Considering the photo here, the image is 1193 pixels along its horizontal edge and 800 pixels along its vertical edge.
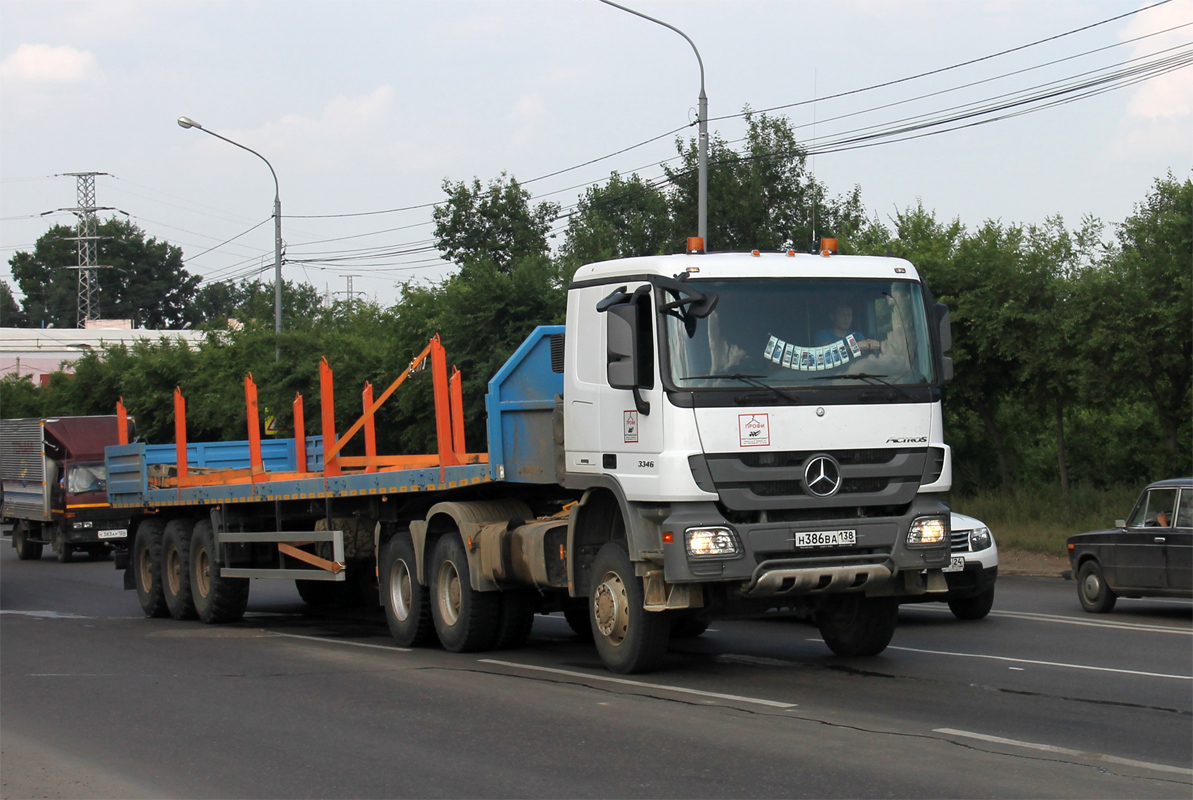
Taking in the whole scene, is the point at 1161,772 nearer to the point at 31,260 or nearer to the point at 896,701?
the point at 896,701

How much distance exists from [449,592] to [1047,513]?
14446mm

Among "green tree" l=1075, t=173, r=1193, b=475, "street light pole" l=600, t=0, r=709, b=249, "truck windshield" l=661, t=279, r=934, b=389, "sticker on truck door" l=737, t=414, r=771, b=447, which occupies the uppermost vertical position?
"street light pole" l=600, t=0, r=709, b=249

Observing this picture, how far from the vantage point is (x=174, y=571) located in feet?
55.8

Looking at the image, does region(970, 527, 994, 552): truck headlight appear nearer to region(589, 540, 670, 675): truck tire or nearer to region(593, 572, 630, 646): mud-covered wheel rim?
region(589, 540, 670, 675): truck tire

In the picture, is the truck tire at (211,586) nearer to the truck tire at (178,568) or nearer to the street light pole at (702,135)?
the truck tire at (178,568)

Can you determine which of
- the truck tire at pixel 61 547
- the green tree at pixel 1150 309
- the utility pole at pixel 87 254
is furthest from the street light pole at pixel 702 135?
the utility pole at pixel 87 254

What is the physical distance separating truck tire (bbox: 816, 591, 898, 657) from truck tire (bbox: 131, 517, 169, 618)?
31.6 feet

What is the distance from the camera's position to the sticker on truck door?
9.21 meters

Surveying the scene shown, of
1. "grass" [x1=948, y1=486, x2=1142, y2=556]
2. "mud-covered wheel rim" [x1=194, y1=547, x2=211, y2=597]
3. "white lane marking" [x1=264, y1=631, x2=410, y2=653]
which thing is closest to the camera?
"white lane marking" [x1=264, y1=631, x2=410, y2=653]

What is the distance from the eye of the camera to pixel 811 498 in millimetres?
9297

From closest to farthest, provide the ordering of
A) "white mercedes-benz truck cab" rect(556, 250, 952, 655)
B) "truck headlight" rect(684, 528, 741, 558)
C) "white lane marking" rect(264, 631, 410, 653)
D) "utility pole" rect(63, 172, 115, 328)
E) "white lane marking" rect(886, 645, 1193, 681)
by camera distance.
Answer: "truck headlight" rect(684, 528, 741, 558)
"white mercedes-benz truck cab" rect(556, 250, 952, 655)
"white lane marking" rect(886, 645, 1193, 681)
"white lane marking" rect(264, 631, 410, 653)
"utility pole" rect(63, 172, 115, 328)

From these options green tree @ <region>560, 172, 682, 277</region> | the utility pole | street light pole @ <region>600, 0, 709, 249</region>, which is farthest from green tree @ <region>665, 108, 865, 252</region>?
the utility pole

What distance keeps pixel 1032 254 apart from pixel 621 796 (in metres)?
19.3

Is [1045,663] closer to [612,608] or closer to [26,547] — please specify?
[612,608]
